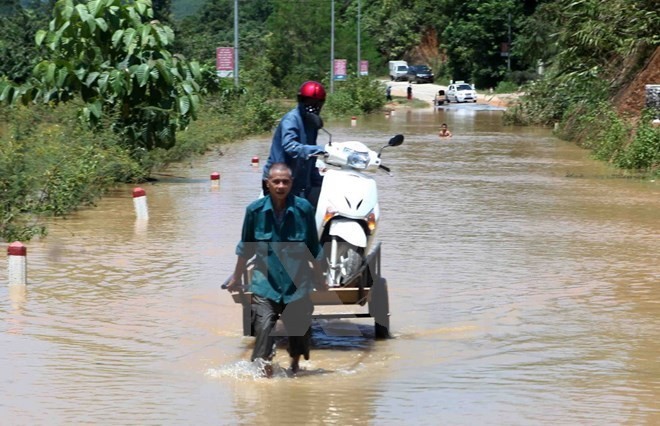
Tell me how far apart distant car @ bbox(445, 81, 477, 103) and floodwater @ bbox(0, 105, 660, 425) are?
52.8 meters

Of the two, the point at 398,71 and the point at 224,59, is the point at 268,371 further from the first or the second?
the point at 398,71

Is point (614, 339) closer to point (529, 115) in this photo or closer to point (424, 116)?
point (529, 115)

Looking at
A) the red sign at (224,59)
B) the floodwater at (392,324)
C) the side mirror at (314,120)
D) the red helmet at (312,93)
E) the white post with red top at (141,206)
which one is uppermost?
the red sign at (224,59)

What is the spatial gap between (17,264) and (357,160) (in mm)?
3898

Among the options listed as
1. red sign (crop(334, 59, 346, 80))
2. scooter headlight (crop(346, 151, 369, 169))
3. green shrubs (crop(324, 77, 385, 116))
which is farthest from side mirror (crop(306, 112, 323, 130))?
red sign (crop(334, 59, 346, 80))

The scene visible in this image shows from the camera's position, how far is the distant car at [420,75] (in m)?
92.8

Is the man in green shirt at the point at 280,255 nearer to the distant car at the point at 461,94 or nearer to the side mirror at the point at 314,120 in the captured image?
the side mirror at the point at 314,120

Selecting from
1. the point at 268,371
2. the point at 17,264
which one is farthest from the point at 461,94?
Answer: the point at 268,371

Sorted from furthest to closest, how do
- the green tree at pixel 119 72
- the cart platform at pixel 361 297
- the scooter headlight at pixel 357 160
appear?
the green tree at pixel 119 72
the scooter headlight at pixel 357 160
the cart platform at pixel 361 297

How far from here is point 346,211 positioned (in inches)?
359

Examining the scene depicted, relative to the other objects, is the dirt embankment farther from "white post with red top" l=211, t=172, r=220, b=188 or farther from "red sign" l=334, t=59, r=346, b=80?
"red sign" l=334, t=59, r=346, b=80

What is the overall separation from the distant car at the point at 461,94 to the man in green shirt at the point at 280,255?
63.9m

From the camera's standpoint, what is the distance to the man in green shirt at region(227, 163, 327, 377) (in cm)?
814

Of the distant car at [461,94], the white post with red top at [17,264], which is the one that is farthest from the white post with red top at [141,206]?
the distant car at [461,94]
